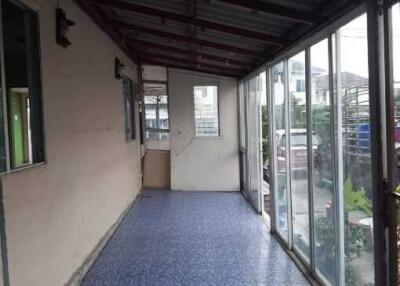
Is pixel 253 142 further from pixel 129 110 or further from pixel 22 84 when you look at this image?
pixel 22 84

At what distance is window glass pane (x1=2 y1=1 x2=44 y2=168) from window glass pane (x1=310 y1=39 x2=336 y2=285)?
1926mm

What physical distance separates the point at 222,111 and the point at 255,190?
76.1 inches

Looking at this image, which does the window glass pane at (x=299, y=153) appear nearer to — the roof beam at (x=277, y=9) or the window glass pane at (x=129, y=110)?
the roof beam at (x=277, y=9)

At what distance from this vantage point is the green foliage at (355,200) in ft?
7.00

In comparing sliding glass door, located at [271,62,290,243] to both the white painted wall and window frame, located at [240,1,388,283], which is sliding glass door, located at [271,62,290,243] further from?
the white painted wall

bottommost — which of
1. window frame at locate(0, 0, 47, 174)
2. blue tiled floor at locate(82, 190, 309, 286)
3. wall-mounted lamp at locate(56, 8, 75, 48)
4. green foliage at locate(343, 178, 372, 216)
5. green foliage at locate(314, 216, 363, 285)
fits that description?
blue tiled floor at locate(82, 190, 309, 286)

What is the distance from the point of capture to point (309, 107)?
10.1ft

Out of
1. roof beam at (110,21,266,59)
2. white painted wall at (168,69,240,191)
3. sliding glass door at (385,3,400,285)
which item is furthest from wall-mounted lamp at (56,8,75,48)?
white painted wall at (168,69,240,191)

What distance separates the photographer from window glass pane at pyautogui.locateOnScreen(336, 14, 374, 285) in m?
2.12

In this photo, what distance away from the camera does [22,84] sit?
235 cm

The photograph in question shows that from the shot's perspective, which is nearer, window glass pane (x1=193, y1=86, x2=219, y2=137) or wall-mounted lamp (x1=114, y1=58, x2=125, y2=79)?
wall-mounted lamp (x1=114, y1=58, x2=125, y2=79)

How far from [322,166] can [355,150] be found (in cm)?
62

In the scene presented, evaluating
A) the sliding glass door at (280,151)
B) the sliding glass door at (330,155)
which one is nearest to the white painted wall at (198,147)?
the sliding glass door at (280,151)

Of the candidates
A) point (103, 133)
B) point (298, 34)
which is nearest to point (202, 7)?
point (298, 34)
